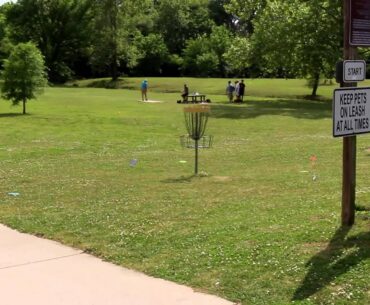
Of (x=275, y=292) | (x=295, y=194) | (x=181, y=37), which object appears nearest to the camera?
(x=275, y=292)

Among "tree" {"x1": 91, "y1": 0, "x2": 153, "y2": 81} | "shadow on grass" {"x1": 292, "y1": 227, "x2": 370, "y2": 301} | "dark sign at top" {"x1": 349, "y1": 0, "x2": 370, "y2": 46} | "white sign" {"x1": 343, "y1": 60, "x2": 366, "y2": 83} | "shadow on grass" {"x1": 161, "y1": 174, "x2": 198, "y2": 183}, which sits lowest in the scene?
"shadow on grass" {"x1": 161, "y1": 174, "x2": 198, "y2": 183}

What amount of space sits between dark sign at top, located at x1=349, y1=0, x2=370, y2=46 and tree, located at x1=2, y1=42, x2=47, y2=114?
25.0 meters

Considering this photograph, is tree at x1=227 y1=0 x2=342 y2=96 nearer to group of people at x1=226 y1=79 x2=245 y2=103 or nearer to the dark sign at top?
group of people at x1=226 y1=79 x2=245 y2=103

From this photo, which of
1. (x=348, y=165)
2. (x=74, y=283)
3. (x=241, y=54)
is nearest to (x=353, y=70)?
(x=348, y=165)

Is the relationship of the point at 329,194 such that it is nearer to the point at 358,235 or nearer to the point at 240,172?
the point at 358,235

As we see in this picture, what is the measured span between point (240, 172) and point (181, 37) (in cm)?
7326

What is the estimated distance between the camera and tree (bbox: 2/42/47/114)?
95.9 ft

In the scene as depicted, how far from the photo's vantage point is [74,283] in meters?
5.36

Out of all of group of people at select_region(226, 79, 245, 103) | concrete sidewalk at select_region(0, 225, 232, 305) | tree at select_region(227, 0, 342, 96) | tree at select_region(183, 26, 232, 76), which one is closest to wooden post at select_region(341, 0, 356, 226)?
concrete sidewalk at select_region(0, 225, 232, 305)

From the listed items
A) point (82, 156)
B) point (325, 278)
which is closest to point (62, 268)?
point (325, 278)

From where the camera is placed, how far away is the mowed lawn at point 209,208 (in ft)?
17.2

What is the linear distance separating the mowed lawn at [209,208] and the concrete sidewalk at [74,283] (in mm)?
215

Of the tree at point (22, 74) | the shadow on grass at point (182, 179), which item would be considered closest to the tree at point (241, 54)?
the tree at point (22, 74)

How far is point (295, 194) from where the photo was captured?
30.1ft
